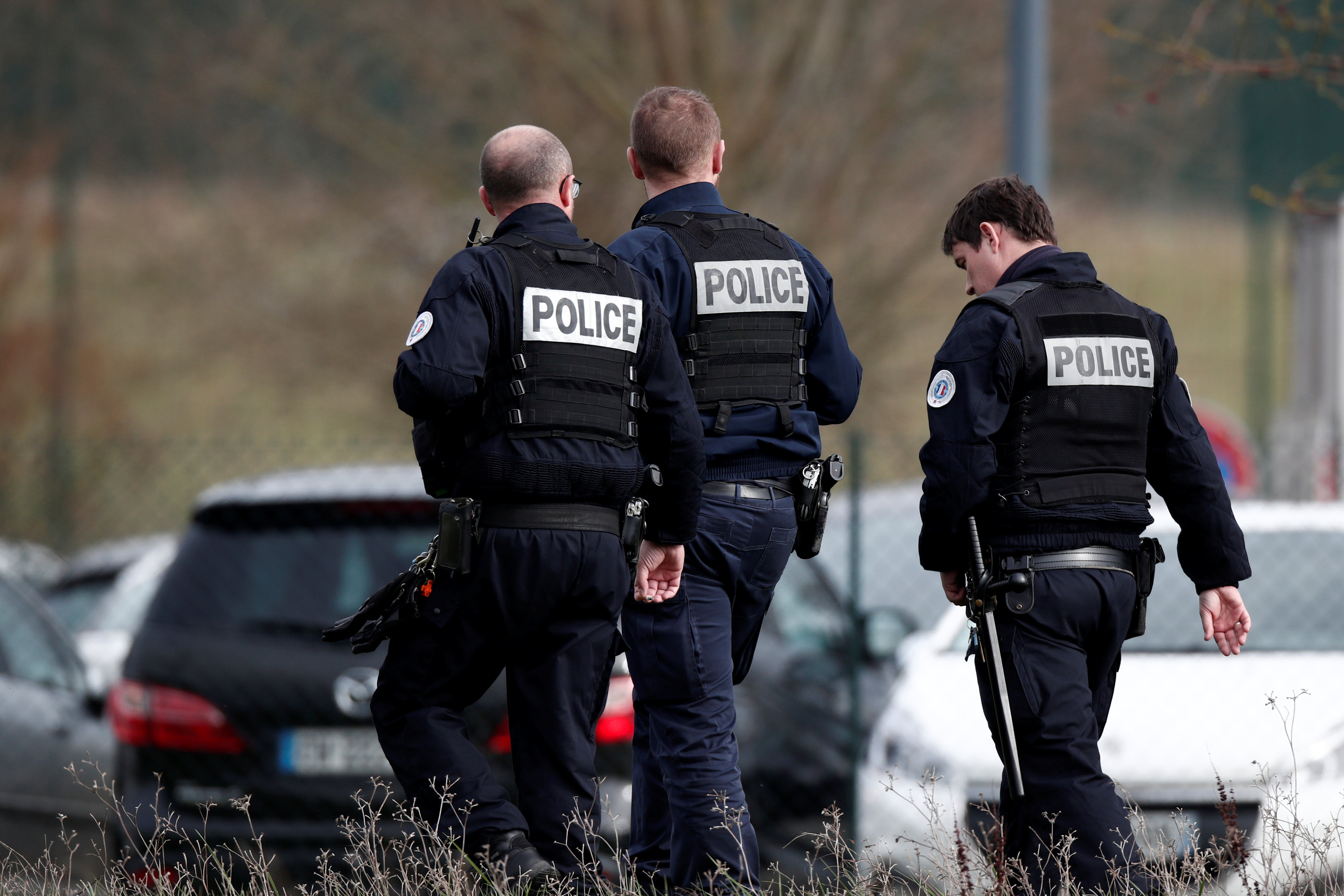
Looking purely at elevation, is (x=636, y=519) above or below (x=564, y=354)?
below

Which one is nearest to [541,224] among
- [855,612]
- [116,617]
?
[855,612]

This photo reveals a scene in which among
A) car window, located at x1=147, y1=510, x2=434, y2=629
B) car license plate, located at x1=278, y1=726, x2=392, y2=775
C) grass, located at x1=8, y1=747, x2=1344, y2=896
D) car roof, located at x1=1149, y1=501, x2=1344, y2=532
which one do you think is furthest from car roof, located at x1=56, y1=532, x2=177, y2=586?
car roof, located at x1=1149, y1=501, x2=1344, y2=532

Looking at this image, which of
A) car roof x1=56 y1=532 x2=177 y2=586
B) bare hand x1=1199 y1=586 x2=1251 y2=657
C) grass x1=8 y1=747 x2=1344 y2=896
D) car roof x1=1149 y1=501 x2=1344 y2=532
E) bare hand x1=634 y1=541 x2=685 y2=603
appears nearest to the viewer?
grass x1=8 y1=747 x2=1344 y2=896

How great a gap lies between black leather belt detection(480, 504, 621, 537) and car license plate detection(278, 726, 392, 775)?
181 centimetres

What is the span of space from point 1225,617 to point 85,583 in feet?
28.5

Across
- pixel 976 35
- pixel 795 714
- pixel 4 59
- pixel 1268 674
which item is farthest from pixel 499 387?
pixel 4 59

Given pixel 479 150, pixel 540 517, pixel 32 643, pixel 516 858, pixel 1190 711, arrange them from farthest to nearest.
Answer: pixel 479 150
pixel 32 643
pixel 1190 711
pixel 540 517
pixel 516 858

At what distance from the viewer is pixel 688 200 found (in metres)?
4.07

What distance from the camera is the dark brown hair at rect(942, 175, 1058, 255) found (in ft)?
12.7

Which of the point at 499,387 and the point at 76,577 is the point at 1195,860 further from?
the point at 76,577

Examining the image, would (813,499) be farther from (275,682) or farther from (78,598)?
(78,598)

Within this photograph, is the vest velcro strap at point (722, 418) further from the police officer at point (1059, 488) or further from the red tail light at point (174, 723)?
the red tail light at point (174, 723)

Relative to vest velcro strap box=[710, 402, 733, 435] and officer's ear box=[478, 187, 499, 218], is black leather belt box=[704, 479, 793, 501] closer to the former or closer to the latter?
vest velcro strap box=[710, 402, 733, 435]

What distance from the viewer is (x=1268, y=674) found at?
19.4 feet
